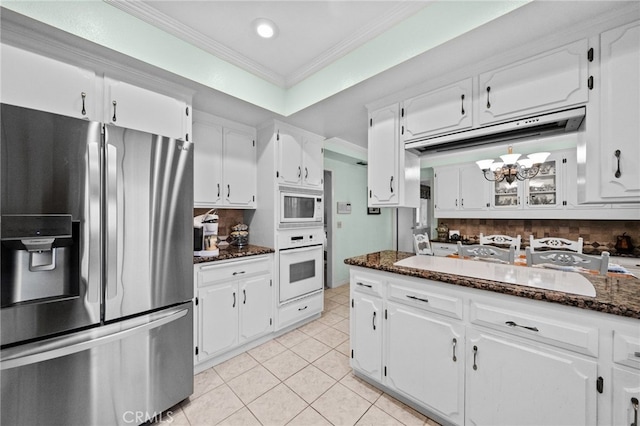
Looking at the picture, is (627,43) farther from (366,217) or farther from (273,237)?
(366,217)

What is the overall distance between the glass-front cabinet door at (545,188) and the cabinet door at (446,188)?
1.02m

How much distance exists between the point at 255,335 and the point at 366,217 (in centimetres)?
337

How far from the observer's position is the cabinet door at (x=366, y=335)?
1.80 metres

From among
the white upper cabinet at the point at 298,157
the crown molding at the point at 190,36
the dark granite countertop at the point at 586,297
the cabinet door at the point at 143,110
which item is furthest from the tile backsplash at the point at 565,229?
the cabinet door at the point at 143,110

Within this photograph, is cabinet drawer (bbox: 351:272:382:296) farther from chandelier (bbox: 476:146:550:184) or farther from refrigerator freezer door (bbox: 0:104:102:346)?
chandelier (bbox: 476:146:550:184)

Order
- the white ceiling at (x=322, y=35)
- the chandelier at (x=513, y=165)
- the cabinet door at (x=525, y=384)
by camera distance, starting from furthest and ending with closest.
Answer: the chandelier at (x=513, y=165), the white ceiling at (x=322, y=35), the cabinet door at (x=525, y=384)

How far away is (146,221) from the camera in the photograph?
4.93ft

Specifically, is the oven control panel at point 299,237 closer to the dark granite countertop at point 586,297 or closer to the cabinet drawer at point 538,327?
the dark granite countertop at point 586,297

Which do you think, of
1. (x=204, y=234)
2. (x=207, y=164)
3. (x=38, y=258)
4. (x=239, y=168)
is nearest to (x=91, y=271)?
(x=38, y=258)

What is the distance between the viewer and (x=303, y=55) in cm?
211

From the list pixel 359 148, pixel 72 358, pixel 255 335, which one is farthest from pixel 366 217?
pixel 72 358

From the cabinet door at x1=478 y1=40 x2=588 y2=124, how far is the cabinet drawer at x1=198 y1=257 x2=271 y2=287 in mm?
2274

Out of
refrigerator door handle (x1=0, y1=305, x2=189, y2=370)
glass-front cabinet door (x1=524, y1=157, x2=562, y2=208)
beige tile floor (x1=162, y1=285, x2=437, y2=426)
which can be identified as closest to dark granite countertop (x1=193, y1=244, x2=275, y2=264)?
refrigerator door handle (x1=0, y1=305, x2=189, y2=370)

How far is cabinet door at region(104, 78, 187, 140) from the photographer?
1689 millimetres
